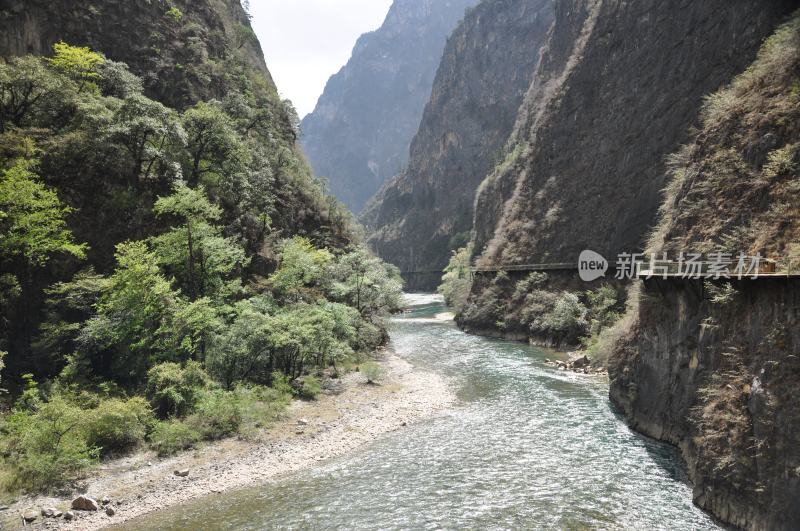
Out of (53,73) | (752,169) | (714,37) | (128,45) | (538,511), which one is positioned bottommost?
(538,511)

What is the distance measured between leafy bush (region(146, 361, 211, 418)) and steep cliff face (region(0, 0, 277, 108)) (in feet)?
76.6

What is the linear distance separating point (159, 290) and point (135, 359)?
3.72 m

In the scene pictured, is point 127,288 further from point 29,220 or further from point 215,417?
point 215,417

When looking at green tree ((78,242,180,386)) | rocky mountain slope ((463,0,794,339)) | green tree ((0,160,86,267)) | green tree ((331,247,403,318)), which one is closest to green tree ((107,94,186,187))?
green tree ((0,160,86,267))

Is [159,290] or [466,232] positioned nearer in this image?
[159,290]

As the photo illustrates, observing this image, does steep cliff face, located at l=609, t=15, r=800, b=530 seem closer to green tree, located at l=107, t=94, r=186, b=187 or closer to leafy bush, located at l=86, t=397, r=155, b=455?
leafy bush, located at l=86, t=397, r=155, b=455

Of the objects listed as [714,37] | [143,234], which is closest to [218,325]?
[143,234]

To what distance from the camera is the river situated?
13469mm

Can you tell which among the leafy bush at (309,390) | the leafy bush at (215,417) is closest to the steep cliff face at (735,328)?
the leafy bush at (309,390)

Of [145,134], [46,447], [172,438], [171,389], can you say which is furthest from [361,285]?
[46,447]

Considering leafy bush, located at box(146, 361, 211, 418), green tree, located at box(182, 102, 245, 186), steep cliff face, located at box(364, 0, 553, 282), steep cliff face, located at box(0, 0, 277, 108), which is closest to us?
leafy bush, located at box(146, 361, 211, 418)

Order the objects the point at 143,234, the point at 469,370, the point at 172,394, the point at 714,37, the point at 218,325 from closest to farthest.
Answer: the point at 172,394 → the point at 218,325 → the point at 143,234 → the point at 469,370 → the point at 714,37

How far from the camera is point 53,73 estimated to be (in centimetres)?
2609

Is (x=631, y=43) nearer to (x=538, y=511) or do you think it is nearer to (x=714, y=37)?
(x=714, y=37)
